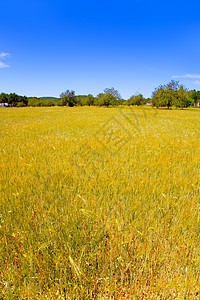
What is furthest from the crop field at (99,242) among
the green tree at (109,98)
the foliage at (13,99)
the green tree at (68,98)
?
the foliage at (13,99)

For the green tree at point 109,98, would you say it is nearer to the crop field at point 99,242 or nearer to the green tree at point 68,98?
the green tree at point 68,98

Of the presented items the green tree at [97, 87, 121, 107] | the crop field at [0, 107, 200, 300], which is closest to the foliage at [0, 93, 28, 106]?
the green tree at [97, 87, 121, 107]

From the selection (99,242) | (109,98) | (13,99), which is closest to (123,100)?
(109,98)


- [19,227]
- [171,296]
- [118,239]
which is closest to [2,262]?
[19,227]

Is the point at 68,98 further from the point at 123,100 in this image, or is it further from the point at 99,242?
the point at 99,242

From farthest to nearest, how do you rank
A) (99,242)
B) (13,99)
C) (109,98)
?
(13,99)
(109,98)
(99,242)

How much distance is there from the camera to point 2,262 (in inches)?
58.3

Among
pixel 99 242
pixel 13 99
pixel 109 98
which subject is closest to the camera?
pixel 99 242

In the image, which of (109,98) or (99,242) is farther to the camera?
(109,98)

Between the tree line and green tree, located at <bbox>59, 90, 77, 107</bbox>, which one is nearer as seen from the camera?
the tree line

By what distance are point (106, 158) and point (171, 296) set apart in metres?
3.39

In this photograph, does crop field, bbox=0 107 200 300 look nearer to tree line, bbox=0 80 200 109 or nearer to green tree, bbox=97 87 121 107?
tree line, bbox=0 80 200 109

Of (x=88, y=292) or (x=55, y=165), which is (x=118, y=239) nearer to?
(x=88, y=292)

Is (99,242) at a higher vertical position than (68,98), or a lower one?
lower
